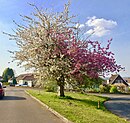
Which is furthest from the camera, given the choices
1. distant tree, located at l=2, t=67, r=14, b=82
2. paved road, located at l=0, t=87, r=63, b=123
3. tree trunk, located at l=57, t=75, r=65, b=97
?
distant tree, located at l=2, t=67, r=14, b=82

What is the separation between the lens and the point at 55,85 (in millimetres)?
26312

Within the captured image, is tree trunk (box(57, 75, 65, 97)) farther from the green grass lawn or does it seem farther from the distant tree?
the distant tree

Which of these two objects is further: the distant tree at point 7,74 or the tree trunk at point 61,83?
the distant tree at point 7,74

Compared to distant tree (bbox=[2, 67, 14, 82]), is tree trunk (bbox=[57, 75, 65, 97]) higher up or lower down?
lower down

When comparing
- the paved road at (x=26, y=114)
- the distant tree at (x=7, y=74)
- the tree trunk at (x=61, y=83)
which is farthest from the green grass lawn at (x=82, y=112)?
the distant tree at (x=7, y=74)

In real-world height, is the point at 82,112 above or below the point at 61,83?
below

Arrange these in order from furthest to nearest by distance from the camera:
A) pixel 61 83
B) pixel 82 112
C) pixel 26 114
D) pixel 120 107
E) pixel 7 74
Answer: pixel 7 74 → pixel 61 83 → pixel 120 107 → pixel 82 112 → pixel 26 114

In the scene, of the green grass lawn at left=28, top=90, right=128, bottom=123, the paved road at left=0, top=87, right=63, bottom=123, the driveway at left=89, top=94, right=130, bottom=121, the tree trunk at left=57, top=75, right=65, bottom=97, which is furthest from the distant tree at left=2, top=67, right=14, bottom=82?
the paved road at left=0, top=87, right=63, bottom=123

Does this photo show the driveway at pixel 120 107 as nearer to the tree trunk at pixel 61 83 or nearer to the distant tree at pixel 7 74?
the tree trunk at pixel 61 83

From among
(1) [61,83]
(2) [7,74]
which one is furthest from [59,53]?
(2) [7,74]

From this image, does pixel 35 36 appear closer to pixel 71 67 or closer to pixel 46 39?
pixel 46 39

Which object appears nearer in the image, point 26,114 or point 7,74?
point 26,114

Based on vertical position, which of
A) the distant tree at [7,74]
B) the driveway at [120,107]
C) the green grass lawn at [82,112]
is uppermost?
the distant tree at [7,74]

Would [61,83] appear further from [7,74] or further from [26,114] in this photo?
[7,74]
